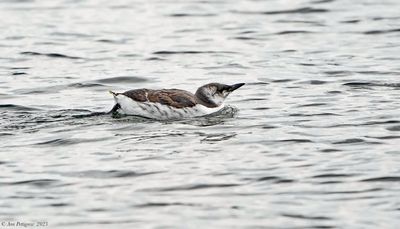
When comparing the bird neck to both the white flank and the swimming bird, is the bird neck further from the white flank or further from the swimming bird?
the white flank

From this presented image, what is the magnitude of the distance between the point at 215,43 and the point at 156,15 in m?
3.51

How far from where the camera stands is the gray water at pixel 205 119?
13078 millimetres

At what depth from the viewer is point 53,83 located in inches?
835

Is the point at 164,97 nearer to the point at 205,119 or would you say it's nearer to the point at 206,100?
the point at 205,119

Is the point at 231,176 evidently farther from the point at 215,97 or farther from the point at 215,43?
the point at 215,43

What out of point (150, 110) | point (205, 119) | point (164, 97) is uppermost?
point (164, 97)

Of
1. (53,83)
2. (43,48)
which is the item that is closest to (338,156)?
(53,83)

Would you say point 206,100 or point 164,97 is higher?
point 164,97

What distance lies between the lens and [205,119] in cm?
1806

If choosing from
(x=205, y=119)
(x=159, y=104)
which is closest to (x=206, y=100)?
(x=205, y=119)

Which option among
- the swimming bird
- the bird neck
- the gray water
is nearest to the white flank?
the swimming bird

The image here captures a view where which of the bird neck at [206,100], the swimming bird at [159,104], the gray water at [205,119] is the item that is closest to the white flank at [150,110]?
the swimming bird at [159,104]

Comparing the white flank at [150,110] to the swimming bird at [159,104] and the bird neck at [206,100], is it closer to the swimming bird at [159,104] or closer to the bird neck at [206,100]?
the swimming bird at [159,104]

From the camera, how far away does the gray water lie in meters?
13.1
